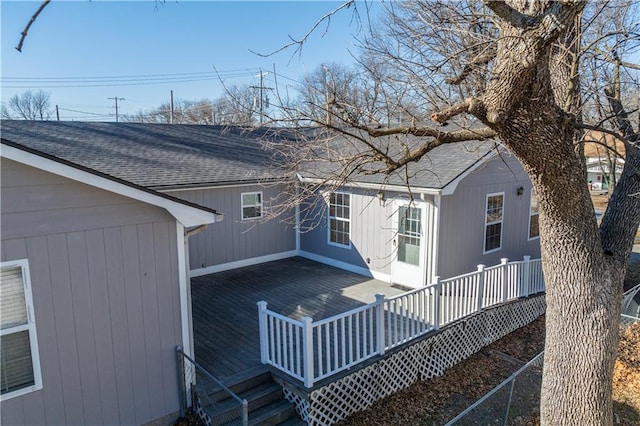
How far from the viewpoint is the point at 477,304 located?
823 centimetres

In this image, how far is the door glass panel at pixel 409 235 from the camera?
9750 millimetres

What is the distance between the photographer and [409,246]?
9938mm

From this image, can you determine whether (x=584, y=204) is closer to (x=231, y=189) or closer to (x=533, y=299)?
(x=533, y=299)

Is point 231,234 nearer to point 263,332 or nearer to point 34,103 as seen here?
point 263,332

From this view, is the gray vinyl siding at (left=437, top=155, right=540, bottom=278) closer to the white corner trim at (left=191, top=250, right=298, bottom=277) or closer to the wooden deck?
the wooden deck

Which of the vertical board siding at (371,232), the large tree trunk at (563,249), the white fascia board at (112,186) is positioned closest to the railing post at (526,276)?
the vertical board siding at (371,232)

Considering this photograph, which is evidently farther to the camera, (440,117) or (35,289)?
(35,289)

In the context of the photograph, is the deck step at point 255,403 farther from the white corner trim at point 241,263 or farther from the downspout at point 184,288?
the white corner trim at point 241,263

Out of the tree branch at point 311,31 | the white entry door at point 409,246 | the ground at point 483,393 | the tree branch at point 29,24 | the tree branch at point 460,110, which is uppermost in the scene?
the tree branch at point 311,31

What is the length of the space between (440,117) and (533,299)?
7.60 m

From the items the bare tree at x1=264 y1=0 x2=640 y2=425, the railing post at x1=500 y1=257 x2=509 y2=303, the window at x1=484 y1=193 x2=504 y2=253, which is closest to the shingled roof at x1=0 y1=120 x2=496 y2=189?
the window at x1=484 y1=193 x2=504 y2=253

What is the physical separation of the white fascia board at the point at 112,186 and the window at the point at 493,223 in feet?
25.0

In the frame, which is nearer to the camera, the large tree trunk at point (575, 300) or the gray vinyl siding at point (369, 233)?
the large tree trunk at point (575, 300)

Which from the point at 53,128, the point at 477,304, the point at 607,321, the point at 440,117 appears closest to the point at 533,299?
the point at 477,304
